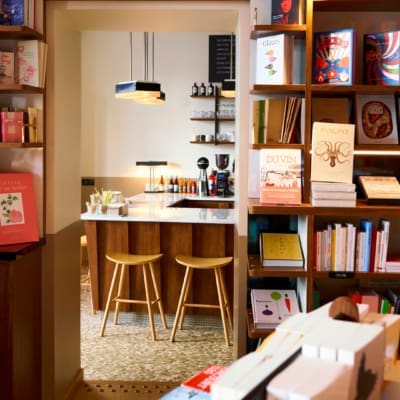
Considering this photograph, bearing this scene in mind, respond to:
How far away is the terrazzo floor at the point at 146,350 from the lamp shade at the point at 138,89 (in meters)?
2.30

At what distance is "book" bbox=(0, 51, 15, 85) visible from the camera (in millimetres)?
2941

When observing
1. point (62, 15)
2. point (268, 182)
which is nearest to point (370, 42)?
point (268, 182)

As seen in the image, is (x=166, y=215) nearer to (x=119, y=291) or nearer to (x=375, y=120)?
(x=119, y=291)

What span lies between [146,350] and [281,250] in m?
2.14

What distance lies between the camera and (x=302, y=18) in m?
2.91

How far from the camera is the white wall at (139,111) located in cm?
874

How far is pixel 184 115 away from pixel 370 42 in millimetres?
6011

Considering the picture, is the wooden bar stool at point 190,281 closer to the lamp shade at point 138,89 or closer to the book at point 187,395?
the lamp shade at point 138,89

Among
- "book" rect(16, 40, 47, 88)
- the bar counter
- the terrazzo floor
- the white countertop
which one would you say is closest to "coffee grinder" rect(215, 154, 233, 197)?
the white countertop

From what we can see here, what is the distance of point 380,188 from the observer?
295 centimetres

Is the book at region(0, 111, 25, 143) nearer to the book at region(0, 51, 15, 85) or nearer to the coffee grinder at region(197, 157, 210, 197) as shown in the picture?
the book at region(0, 51, 15, 85)

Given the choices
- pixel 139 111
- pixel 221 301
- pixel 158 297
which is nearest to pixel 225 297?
pixel 221 301

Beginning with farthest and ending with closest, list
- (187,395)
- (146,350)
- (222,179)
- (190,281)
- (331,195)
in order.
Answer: (222,179)
(190,281)
(146,350)
(331,195)
(187,395)

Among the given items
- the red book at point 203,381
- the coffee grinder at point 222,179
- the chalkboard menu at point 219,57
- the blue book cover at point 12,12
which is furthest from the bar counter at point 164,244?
the chalkboard menu at point 219,57
